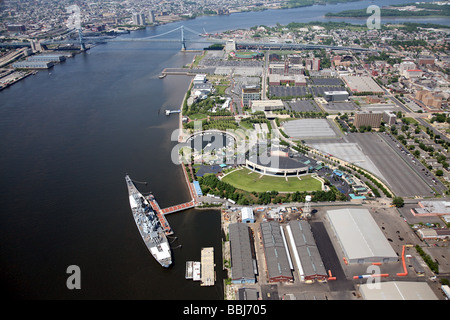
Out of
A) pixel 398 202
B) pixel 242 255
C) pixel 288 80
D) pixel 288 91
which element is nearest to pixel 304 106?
pixel 288 91

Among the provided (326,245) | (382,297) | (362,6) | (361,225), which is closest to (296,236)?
(326,245)

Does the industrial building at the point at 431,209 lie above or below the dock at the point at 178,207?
below

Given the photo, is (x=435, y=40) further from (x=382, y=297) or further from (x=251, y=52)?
(x=382, y=297)

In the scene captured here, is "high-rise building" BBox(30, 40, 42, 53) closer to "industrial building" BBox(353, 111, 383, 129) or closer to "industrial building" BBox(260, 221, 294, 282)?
"industrial building" BBox(353, 111, 383, 129)

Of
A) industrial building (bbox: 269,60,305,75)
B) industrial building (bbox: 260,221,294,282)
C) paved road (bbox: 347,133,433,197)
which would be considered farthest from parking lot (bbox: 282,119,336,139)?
industrial building (bbox: 269,60,305,75)
